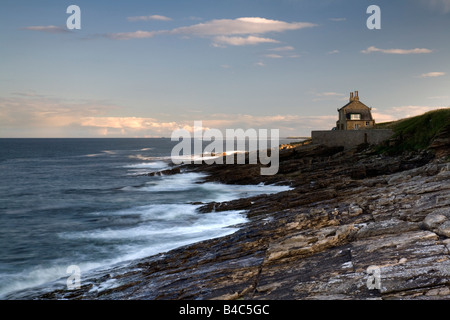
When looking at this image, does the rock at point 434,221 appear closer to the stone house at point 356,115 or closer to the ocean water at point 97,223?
the ocean water at point 97,223

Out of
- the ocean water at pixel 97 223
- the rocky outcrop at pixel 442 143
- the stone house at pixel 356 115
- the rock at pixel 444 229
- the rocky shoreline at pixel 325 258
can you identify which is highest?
the stone house at pixel 356 115

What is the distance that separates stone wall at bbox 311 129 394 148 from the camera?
4622cm

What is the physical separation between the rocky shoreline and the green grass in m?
14.1

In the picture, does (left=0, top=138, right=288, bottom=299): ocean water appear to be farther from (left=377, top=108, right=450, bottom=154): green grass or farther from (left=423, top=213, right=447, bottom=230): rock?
(left=377, top=108, right=450, bottom=154): green grass

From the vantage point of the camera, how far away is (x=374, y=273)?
460 inches

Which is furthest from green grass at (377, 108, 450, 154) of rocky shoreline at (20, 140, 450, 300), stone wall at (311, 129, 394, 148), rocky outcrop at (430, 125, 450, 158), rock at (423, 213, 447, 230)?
rock at (423, 213, 447, 230)

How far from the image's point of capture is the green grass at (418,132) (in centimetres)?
3847

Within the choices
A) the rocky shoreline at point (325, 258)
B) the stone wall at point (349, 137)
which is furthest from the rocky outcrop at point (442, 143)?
the rocky shoreline at point (325, 258)

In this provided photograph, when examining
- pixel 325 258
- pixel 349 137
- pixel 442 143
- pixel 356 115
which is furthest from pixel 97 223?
pixel 356 115

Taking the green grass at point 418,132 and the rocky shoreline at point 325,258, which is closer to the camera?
the rocky shoreline at point 325,258

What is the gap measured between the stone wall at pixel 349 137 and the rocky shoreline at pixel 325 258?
67.3ft

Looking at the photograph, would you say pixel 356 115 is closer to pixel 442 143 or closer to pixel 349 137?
pixel 349 137

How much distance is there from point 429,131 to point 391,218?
27.0 metres
